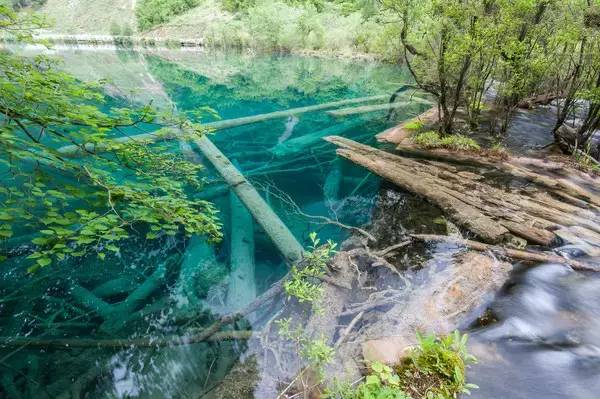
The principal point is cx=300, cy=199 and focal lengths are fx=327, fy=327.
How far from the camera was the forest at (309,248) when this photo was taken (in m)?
3.40

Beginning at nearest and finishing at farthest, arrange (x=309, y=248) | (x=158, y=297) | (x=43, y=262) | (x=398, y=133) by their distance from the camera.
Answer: (x=43, y=262)
(x=158, y=297)
(x=309, y=248)
(x=398, y=133)

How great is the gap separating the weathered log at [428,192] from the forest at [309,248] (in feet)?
0.22

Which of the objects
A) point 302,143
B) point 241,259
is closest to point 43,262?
point 241,259

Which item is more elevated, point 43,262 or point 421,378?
point 43,262

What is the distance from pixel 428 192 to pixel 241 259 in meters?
4.73

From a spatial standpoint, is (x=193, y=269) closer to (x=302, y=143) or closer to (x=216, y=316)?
(x=216, y=316)

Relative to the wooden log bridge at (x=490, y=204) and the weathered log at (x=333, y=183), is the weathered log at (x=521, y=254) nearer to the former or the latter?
the wooden log bridge at (x=490, y=204)

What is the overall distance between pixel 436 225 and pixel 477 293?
7.37ft

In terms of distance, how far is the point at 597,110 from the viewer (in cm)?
1063

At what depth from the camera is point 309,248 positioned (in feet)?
21.2

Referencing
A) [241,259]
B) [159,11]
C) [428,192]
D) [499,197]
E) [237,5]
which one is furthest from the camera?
[159,11]

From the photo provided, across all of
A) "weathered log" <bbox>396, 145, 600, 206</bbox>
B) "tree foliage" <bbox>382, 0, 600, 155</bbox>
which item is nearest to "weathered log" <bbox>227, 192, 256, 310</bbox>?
"weathered log" <bbox>396, 145, 600, 206</bbox>

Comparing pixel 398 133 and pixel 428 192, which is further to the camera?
pixel 398 133

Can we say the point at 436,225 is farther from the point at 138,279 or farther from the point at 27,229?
the point at 27,229
